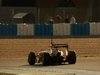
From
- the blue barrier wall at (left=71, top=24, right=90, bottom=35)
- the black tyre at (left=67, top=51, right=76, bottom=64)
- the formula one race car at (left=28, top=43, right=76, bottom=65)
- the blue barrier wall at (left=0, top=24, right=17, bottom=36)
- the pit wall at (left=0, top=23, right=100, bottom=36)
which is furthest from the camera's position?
the blue barrier wall at (left=71, top=24, right=90, bottom=35)

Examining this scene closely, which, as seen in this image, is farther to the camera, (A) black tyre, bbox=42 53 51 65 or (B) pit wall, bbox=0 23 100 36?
(B) pit wall, bbox=0 23 100 36

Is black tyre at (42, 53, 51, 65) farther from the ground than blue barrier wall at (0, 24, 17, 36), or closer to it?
closer to it

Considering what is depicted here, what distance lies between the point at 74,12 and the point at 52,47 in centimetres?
1307

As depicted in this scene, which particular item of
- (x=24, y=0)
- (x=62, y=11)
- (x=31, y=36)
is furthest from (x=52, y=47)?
(x=24, y=0)

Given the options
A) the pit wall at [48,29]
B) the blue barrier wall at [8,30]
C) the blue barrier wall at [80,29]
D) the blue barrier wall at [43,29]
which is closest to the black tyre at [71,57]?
the pit wall at [48,29]

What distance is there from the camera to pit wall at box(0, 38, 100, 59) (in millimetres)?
29469

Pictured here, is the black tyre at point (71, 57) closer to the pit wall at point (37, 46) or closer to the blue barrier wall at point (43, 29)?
the pit wall at point (37, 46)

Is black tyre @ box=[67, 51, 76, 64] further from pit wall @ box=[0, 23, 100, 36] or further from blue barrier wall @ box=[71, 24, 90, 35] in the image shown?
blue barrier wall @ box=[71, 24, 90, 35]

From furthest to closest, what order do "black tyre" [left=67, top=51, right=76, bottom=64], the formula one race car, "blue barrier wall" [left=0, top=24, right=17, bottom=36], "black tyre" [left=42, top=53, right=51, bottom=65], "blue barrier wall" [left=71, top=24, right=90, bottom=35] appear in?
"blue barrier wall" [left=71, top=24, right=90, bottom=35] < "blue barrier wall" [left=0, top=24, right=17, bottom=36] < "black tyre" [left=67, top=51, right=76, bottom=64] < the formula one race car < "black tyre" [left=42, top=53, right=51, bottom=65]

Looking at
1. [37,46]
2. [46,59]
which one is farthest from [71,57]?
[37,46]

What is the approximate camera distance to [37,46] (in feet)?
97.6

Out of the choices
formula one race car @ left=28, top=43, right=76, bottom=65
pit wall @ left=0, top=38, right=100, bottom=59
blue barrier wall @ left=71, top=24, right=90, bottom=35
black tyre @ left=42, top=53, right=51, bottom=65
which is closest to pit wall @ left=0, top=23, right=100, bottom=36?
blue barrier wall @ left=71, top=24, right=90, bottom=35

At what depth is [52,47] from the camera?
22.5 metres

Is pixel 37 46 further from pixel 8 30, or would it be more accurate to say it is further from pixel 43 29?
pixel 8 30
